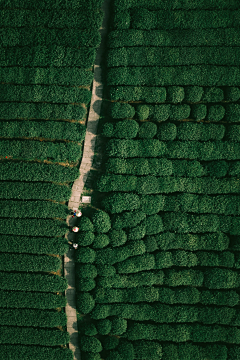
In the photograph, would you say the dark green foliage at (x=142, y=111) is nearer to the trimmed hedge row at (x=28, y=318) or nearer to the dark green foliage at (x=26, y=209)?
the dark green foliage at (x=26, y=209)

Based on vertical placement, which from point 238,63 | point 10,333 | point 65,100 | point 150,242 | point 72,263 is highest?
Result: point 238,63

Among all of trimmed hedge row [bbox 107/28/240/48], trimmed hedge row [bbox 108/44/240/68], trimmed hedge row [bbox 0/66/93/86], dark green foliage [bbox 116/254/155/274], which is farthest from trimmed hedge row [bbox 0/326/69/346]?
trimmed hedge row [bbox 107/28/240/48]

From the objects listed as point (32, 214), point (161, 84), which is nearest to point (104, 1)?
point (161, 84)

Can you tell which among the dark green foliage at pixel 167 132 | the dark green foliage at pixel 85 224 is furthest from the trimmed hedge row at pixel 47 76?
the dark green foliage at pixel 85 224

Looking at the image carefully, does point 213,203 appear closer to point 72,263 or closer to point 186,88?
point 186,88

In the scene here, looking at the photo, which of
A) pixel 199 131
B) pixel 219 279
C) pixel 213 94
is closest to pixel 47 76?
pixel 199 131

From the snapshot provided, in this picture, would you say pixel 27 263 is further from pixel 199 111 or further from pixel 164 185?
pixel 199 111

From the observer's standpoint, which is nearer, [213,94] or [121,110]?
[121,110]
